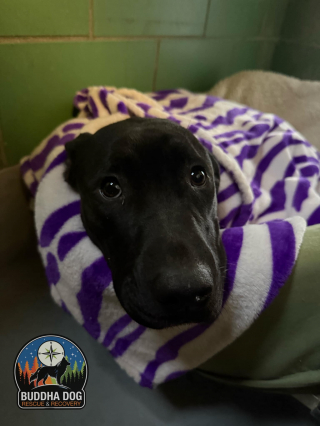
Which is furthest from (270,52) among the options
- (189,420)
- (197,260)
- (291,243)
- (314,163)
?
(189,420)

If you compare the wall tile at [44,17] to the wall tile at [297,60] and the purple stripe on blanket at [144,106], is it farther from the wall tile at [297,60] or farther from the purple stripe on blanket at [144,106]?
the wall tile at [297,60]

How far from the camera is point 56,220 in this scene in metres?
1.00

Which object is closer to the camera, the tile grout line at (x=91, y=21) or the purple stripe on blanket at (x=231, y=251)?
the purple stripe on blanket at (x=231, y=251)

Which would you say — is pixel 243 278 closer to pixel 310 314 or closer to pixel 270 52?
pixel 310 314

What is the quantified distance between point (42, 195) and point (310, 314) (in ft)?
2.88

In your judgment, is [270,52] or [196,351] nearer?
[196,351]

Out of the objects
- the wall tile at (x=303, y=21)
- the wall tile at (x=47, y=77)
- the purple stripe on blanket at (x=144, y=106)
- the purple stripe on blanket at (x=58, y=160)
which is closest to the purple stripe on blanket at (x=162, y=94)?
the wall tile at (x=47, y=77)

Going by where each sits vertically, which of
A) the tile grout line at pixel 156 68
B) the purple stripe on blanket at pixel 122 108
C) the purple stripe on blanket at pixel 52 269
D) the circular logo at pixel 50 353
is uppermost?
the tile grout line at pixel 156 68

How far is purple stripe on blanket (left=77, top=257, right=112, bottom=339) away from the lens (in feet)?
2.77

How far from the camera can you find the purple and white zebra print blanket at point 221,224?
0.80 m

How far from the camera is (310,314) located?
80 centimetres

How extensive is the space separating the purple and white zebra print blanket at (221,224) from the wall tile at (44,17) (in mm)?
233

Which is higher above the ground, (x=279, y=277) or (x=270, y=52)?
(x=270, y=52)

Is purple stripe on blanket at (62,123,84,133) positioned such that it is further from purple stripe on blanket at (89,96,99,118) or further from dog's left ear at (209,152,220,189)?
dog's left ear at (209,152,220,189)
